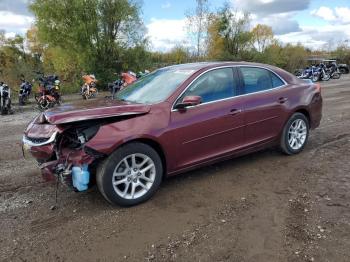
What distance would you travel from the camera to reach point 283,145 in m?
6.15

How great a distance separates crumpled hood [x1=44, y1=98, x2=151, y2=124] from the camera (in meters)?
4.27

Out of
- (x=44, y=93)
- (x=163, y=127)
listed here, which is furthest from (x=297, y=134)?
(x=44, y=93)

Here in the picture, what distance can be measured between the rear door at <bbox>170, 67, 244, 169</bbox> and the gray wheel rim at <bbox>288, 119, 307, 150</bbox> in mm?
1204

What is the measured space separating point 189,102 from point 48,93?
1070 cm

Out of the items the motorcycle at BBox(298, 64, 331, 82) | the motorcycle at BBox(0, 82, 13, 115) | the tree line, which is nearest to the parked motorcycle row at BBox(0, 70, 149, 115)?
the motorcycle at BBox(0, 82, 13, 115)

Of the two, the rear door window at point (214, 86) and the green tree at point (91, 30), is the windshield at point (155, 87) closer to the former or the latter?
the rear door window at point (214, 86)

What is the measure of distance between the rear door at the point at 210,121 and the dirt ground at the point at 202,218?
0.45 meters

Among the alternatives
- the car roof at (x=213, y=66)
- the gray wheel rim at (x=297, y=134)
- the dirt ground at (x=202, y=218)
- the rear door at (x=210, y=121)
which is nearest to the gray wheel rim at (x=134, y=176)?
the dirt ground at (x=202, y=218)

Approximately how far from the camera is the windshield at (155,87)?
5.03 m

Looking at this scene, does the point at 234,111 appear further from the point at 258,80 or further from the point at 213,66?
the point at 258,80

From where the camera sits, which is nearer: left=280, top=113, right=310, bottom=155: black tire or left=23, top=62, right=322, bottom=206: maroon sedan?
left=23, top=62, right=322, bottom=206: maroon sedan

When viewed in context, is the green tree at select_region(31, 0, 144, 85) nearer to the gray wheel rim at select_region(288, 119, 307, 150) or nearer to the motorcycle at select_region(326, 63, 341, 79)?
the motorcycle at select_region(326, 63, 341, 79)

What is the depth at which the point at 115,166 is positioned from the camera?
168 inches

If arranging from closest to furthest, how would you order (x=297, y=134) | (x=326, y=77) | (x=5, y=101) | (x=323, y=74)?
(x=297, y=134) → (x=5, y=101) → (x=323, y=74) → (x=326, y=77)
